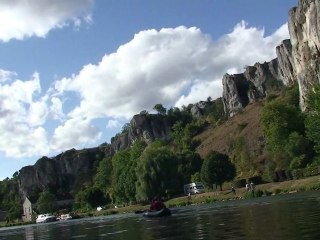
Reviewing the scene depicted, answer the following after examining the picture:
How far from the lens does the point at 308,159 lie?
10944cm

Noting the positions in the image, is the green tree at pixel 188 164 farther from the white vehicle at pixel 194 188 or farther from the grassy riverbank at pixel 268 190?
the grassy riverbank at pixel 268 190

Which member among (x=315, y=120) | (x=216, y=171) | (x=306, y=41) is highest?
(x=306, y=41)

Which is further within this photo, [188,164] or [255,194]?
[188,164]

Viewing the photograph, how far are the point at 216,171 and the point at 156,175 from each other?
1356 centimetres

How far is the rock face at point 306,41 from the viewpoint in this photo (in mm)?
137863

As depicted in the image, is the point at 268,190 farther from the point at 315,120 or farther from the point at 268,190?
the point at 315,120

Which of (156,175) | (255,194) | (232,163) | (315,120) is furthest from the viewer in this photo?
(232,163)

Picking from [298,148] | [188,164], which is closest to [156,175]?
[188,164]

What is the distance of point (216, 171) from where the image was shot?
111m

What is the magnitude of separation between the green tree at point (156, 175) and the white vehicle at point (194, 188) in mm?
3183

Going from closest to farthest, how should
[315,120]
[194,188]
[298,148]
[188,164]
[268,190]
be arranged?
1. [268,190]
2. [315,120]
3. [298,148]
4. [194,188]
5. [188,164]

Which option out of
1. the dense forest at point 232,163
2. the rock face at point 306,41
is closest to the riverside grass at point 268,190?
the dense forest at point 232,163

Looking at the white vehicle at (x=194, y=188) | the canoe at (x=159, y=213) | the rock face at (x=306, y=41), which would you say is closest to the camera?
the canoe at (x=159, y=213)

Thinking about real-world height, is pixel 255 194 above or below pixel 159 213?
above
